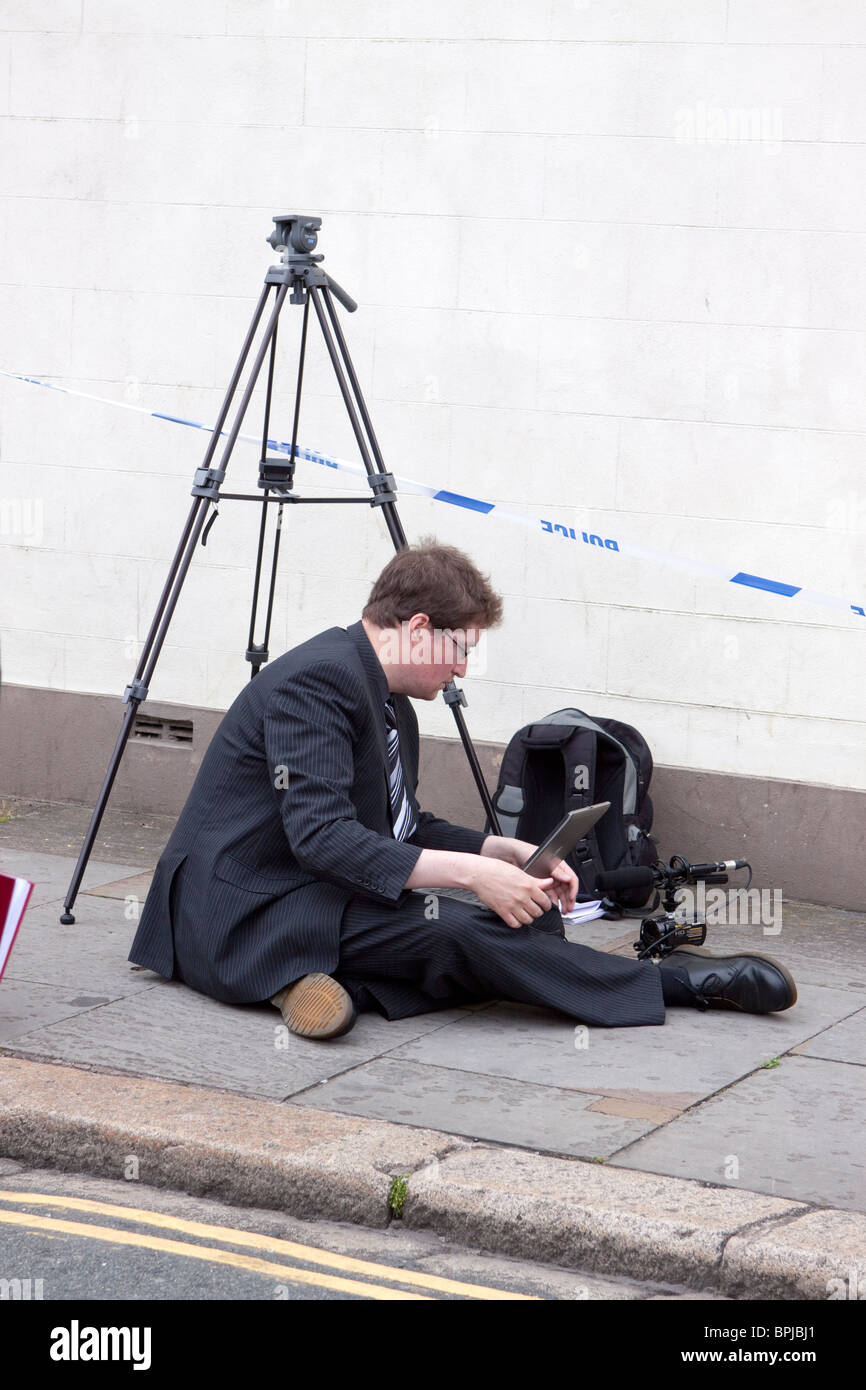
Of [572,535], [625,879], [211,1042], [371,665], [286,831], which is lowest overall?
[211,1042]

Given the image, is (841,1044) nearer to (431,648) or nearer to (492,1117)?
(492,1117)

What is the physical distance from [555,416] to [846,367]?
44.8 inches

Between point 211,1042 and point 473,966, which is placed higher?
point 473,966

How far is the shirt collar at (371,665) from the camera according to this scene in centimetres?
490

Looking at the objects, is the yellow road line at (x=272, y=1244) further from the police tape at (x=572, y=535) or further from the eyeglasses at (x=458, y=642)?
the police tape at (x=572, y=535)

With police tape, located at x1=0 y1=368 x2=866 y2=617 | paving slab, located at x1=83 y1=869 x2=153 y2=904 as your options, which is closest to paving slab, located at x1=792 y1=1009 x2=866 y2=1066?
police tape, located at x1=0 y1=368 x2=866 y2=617

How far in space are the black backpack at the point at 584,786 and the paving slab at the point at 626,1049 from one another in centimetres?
123

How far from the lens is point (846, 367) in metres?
6.26

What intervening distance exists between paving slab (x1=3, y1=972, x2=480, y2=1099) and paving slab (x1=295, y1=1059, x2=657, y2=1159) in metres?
0.13

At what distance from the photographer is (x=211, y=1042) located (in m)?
4.71

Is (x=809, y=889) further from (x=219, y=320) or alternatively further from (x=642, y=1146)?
(x=219, y=320)

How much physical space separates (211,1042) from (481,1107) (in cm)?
86

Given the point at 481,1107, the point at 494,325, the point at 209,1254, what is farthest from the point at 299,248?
the point at 209,1254

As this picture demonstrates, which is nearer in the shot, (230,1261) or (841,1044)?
(230,1261)
